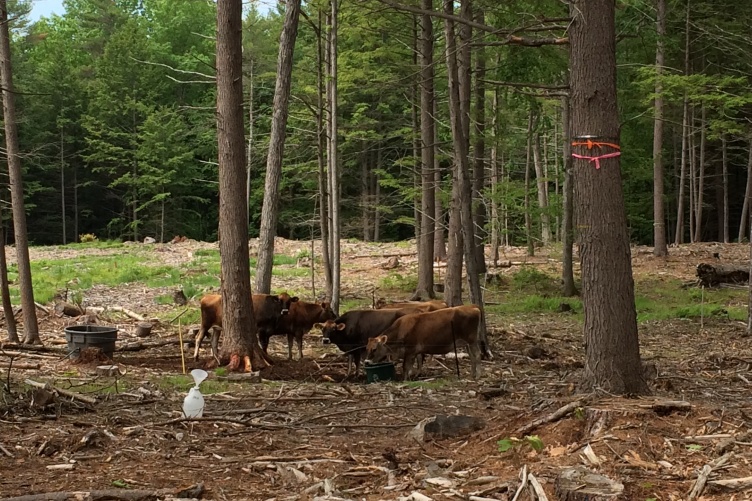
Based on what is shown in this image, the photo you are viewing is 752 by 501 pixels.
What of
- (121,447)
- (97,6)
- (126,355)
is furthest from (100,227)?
(121,447)

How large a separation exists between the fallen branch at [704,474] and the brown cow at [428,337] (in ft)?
20.9

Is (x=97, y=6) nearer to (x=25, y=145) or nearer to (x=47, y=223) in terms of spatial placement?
(x=25, y=145)

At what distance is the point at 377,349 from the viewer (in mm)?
11320

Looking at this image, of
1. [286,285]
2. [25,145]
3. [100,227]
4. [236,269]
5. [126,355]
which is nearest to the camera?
[236,269]

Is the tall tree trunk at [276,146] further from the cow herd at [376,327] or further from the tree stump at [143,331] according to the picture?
the tree stump at [143,331]

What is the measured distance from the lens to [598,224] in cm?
709

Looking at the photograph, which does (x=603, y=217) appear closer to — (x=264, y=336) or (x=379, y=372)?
(x=379, y=372)

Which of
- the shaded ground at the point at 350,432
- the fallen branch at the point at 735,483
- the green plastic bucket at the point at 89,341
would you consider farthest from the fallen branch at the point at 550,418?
the green plastic bucket at the point at 89,341

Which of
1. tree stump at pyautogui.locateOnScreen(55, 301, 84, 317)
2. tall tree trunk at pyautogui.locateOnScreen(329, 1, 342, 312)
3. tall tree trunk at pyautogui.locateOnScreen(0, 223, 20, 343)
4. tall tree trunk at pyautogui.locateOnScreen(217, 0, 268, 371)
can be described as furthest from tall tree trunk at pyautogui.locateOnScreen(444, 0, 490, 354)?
tree stump at pyautogui.locateOnScreen(55, 301, 84, 317)

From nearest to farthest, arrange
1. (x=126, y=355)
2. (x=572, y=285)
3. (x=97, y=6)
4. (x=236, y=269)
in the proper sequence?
(x=236, y=269)
(x=126, y=355)
(x=572, y=285)
(x=97, y=6)

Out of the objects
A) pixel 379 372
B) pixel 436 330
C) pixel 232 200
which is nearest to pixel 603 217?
pixel 436 330

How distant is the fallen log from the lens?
70.4 feet

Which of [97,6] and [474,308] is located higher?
[97,6]

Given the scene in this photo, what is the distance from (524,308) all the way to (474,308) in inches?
317
